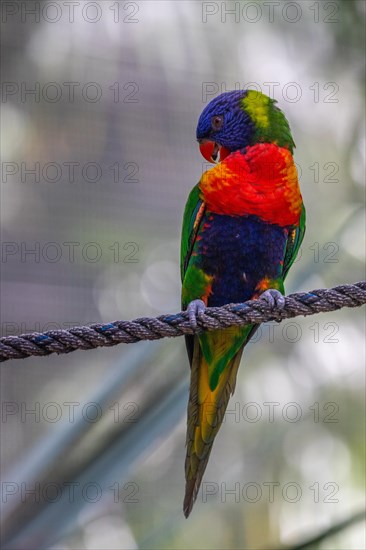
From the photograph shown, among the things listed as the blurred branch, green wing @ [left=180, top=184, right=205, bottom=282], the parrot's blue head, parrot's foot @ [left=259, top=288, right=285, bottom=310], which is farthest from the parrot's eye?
the blurred branch

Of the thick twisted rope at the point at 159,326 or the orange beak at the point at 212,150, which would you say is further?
the orange beak at the point at 212,150

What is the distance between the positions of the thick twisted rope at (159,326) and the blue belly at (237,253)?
66cm

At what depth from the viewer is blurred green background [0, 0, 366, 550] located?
263cm

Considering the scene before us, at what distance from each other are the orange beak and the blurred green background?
1.25 ft

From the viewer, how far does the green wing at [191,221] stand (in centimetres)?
231

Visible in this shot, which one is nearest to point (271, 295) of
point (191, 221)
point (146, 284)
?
point (191, 221)

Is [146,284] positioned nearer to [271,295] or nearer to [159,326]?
[271,295]

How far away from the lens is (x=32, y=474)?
2.56 m

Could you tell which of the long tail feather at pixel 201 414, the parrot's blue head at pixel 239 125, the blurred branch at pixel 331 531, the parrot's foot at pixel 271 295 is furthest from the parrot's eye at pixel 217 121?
the blurred branch at pixel 331 531

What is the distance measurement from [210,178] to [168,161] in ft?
2.34

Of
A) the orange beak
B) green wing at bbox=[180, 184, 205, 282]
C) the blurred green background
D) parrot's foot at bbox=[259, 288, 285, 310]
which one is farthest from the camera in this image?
the blurred green background

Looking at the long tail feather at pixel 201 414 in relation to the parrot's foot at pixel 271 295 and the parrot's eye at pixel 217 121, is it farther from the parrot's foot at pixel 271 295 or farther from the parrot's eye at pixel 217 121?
the parrot's eye at pixel 217 121

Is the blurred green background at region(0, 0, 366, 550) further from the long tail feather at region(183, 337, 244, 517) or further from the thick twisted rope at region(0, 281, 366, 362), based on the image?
the thick twisted rope at region(0, 281, 366, 362)

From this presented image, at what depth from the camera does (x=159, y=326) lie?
1.55 meters
